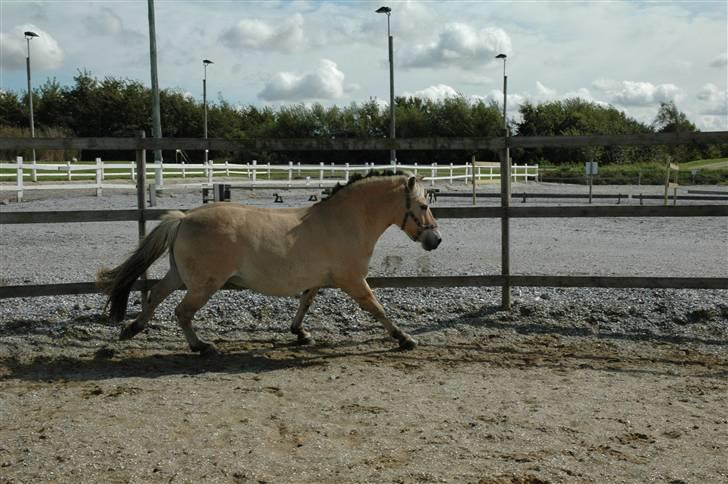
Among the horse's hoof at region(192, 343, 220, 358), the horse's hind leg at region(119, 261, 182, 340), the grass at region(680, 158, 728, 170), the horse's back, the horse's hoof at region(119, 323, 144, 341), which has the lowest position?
the horse's hoof at region(192, 343, 220, 358)

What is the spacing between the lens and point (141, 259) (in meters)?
6.22

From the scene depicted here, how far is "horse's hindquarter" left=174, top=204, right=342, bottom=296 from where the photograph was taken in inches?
235

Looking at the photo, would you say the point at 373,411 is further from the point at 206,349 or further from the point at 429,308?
the point at 429,308

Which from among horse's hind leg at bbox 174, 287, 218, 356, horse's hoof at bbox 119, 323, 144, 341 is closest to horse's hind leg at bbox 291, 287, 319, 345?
horse's hind leg at bbox 174, 287, 218, 356

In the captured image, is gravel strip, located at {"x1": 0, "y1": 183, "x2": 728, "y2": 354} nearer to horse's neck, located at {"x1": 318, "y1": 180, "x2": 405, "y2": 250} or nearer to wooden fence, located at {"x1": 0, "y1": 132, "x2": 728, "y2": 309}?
wooden fence, located at {"x1": 0, "y1": 132, "x2": 728, "y2": 309}

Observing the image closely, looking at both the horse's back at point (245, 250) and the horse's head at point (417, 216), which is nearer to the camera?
the horse's back at point (245, 250)

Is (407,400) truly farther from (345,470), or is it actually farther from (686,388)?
(686,388)

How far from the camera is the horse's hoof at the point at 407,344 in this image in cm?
629

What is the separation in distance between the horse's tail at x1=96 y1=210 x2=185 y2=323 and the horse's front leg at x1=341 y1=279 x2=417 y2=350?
1596mm

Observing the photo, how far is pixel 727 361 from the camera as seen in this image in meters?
5.93

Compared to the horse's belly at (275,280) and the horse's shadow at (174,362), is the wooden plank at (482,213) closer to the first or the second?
the horse's belly at (275,280)

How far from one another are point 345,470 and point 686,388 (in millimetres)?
2903

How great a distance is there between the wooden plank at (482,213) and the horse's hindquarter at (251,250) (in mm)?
768

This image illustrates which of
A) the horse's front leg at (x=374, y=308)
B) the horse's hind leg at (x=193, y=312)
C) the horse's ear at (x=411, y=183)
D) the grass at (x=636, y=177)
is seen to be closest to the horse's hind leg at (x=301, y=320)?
the horse's front leg at (x=374, y=308)
